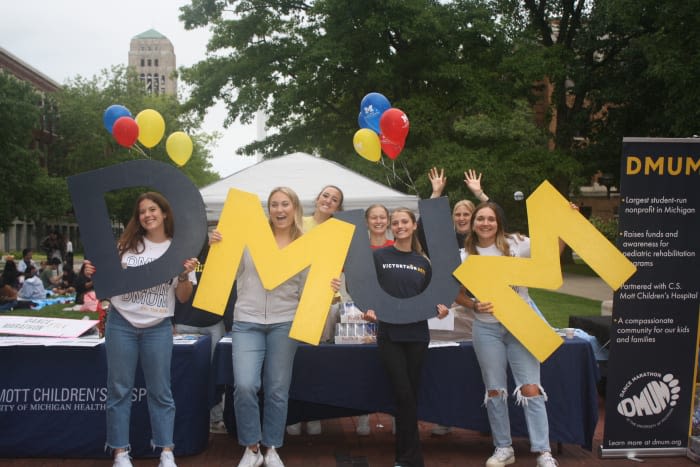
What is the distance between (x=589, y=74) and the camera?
2289cm

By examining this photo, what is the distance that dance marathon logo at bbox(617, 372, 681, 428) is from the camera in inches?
178

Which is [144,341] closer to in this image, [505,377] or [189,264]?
[189,264]

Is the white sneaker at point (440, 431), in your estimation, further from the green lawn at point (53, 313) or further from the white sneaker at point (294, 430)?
the green lawn at point (53, 313)

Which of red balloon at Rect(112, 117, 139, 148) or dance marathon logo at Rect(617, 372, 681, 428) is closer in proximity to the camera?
dance marathon logo at Rect(617, 372, 681, 428)

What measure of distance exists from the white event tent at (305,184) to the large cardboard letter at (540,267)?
477 cm

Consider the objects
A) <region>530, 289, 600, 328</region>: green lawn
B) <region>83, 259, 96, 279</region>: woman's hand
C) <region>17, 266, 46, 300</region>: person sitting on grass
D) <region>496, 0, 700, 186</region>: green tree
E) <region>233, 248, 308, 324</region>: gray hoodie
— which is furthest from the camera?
<region>496, 0, 700, 186</region>: green tree

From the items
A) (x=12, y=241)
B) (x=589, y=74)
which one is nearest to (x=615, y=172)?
(x=589, y=74)

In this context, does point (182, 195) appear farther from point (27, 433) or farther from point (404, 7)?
point (404, 7)

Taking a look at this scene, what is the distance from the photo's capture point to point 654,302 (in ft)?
14.8

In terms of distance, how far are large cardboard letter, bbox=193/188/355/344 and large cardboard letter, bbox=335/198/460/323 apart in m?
0.09

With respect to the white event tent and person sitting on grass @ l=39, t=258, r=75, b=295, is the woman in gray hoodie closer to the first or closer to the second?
the white event tent

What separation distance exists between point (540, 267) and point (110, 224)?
2.81m

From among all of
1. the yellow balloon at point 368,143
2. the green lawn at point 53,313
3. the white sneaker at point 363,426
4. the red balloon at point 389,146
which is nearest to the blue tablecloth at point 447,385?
the white sneaker at point 363,426

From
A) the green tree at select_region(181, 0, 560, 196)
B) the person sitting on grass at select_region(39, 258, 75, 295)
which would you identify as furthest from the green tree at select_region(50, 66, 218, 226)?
the person sitting on grass at select_region(39, 258, 75, 295)
